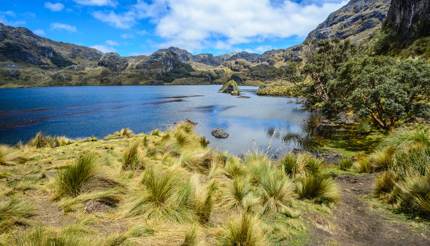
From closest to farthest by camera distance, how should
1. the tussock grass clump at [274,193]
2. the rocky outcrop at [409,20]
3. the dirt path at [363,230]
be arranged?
the dirt path at [363,230]
the tussock grass clump at [274,193]
the rocky outcrop at [409,20]

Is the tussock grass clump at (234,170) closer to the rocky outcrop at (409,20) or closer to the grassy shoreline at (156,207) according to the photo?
the grassy shoreline at (156,207)

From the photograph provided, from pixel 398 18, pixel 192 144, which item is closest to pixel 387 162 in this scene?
pixel 192 144

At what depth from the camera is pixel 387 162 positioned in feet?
38.8

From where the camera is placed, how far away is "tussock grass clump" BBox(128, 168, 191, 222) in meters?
6.37

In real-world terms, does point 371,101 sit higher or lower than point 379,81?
lower

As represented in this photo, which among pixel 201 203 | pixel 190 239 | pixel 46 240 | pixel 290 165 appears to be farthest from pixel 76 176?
pixel 290 165

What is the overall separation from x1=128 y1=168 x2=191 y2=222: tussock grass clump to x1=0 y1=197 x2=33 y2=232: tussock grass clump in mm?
1905

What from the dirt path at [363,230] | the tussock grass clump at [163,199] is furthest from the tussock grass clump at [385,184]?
the tussock grass clump at [163,199]

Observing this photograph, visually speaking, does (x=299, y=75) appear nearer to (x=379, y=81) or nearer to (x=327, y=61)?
(x=327, y=61)

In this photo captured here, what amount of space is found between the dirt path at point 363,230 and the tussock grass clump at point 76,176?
5388 mm

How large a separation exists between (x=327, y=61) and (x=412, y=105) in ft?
131

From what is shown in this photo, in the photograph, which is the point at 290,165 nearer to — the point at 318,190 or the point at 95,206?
the point at 318,190

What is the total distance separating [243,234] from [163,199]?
2.25 meters

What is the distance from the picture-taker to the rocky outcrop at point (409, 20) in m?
107
